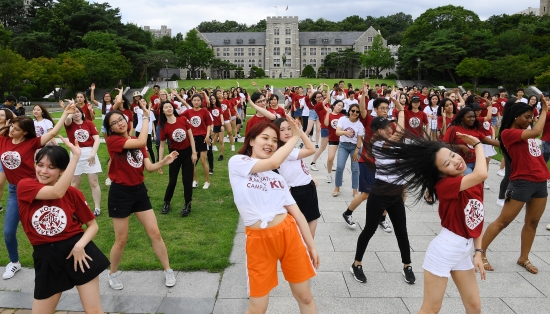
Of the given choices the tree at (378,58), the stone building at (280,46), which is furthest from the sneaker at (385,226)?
the stone building at (280,46)

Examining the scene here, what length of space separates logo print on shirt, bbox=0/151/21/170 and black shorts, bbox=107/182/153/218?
1.16 meters

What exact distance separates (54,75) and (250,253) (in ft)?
132

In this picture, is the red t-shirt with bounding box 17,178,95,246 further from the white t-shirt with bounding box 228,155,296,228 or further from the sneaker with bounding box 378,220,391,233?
the sneaker with bounding box 378,220,391,233

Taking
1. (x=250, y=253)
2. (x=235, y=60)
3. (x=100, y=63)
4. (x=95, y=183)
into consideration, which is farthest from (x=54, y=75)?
(x=235, y=60)

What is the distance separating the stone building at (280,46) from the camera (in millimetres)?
88375

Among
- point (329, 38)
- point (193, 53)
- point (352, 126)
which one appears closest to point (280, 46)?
point (329, 38)

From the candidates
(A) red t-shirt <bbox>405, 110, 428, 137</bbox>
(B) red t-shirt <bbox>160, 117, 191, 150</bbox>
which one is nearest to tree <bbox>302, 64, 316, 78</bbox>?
(A) red t-shirt <bbox>405, 110, 428, 137</bbox>

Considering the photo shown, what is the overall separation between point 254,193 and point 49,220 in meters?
1.59

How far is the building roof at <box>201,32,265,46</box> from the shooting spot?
3533 inches

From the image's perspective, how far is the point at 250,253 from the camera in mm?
2867

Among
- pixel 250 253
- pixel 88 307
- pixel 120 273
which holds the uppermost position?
pixel 250 253

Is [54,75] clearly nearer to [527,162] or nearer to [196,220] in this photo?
[196,220]

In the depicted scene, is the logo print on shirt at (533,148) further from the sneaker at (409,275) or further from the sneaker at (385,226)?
the sneaker at (385,226)

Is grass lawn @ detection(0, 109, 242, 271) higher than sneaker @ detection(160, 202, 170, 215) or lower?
lower
